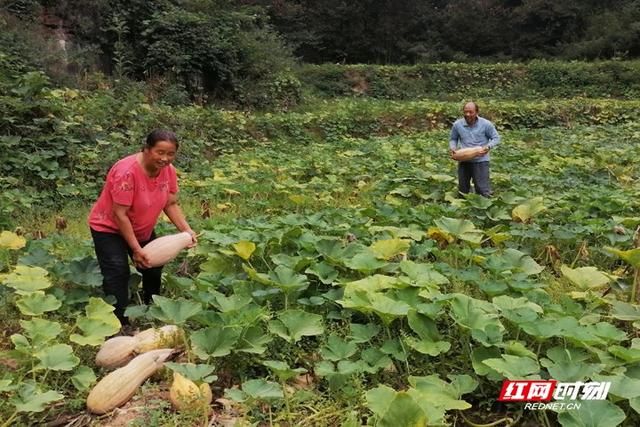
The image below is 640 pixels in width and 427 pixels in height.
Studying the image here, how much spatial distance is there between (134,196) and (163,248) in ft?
1.28

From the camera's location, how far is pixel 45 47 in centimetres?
1095

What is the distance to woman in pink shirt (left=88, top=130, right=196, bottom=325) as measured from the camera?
328cm

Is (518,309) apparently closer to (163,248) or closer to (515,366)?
(515,366)

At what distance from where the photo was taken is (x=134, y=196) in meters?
3.38

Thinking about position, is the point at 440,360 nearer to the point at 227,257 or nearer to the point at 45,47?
the point at 227,257

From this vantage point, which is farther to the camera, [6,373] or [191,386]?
[6,373]

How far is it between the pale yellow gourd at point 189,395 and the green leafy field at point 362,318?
5cm

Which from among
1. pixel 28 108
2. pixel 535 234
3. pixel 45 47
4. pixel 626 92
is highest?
pixel 45 47

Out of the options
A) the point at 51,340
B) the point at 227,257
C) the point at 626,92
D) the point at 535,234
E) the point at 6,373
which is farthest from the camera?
the point at 626,92

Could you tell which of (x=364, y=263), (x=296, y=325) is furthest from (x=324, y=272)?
(x=296, y=325)

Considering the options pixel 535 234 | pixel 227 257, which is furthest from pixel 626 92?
pixel 227 257

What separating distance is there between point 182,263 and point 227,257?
55 cm

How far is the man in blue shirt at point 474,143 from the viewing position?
667 centimetres

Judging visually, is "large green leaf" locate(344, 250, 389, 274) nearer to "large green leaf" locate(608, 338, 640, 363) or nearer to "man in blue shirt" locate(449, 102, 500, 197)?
"large green leaf" locate(608, 338, 640, 363)
